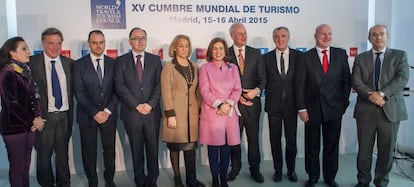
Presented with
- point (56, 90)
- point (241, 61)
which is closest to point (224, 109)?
point (241, 61)

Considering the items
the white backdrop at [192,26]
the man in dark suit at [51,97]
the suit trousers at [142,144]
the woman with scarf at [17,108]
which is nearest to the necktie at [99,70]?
the man in dark suit at [51,97]

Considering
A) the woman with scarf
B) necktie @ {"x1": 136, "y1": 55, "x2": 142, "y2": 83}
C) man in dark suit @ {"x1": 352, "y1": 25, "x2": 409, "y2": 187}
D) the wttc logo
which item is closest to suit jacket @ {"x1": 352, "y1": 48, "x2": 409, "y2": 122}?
man in dark suit @ {"x1": 352, "y1": 25, "x2": 409, "y2": 187}

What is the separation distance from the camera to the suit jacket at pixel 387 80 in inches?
136

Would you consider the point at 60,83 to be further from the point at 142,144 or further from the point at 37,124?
the point at 142,144

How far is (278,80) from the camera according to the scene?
152 inches

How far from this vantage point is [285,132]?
3.98 m

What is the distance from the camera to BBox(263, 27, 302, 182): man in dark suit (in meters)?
3.86

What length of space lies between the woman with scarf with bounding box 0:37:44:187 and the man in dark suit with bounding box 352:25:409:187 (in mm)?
2895

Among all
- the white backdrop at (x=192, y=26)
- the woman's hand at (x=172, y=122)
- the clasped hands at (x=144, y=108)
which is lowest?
the woman's hand at (x=172, y=122)

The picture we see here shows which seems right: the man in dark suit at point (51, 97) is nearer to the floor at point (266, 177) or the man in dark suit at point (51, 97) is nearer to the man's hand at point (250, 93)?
the floor at point (266, 177)

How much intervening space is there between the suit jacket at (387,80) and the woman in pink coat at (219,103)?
1.14 metres

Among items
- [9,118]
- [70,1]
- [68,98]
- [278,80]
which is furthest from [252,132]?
[70,1]

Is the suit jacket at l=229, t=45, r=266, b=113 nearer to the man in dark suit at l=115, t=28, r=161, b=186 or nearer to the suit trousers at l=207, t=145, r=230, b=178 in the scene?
the suit trousers at l=207, t=145, r=230, b=178

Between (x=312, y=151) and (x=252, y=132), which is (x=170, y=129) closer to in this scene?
(x=252, y=132)
